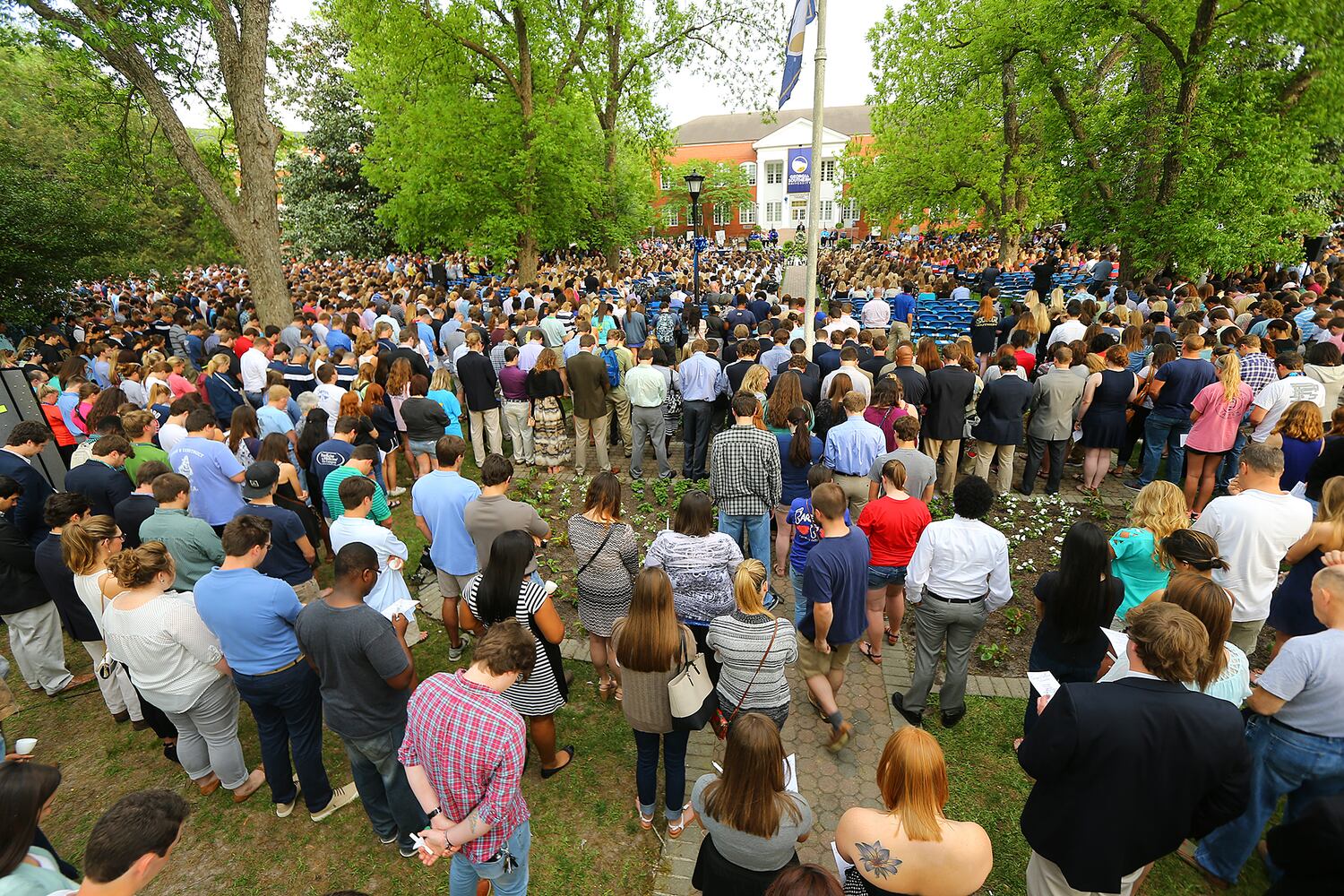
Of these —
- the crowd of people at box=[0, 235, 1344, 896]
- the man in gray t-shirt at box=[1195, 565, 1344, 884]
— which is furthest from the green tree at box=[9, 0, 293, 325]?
the man in gray t-shirt at box=[1195, 565, 1344, 884]

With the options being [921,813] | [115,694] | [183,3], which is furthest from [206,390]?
[921,813]

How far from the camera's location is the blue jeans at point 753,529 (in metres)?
5.64

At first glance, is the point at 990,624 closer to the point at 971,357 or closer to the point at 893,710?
the point at 893,710

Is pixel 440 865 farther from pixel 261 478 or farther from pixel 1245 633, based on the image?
pixel 1245 633

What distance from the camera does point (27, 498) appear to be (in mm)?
5219

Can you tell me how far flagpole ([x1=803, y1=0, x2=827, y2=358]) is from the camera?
8.50m

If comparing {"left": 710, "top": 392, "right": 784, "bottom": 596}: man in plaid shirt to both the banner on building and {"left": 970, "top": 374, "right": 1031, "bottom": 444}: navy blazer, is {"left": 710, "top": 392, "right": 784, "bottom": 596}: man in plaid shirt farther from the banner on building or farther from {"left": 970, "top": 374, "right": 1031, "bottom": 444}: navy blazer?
the banner on building

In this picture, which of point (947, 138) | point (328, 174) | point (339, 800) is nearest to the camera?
point (339, 800)

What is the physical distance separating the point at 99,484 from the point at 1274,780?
817cm

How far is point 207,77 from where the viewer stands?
11.7 metres

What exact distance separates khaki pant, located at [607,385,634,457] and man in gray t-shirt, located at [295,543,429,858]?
574 centimetres

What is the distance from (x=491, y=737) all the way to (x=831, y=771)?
2.69 m

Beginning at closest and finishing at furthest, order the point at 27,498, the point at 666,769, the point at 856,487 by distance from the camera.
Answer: the point at 666,769, the point at 27,498, the point at 856,487

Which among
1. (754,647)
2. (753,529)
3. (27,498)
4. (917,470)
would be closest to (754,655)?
(754,647)
